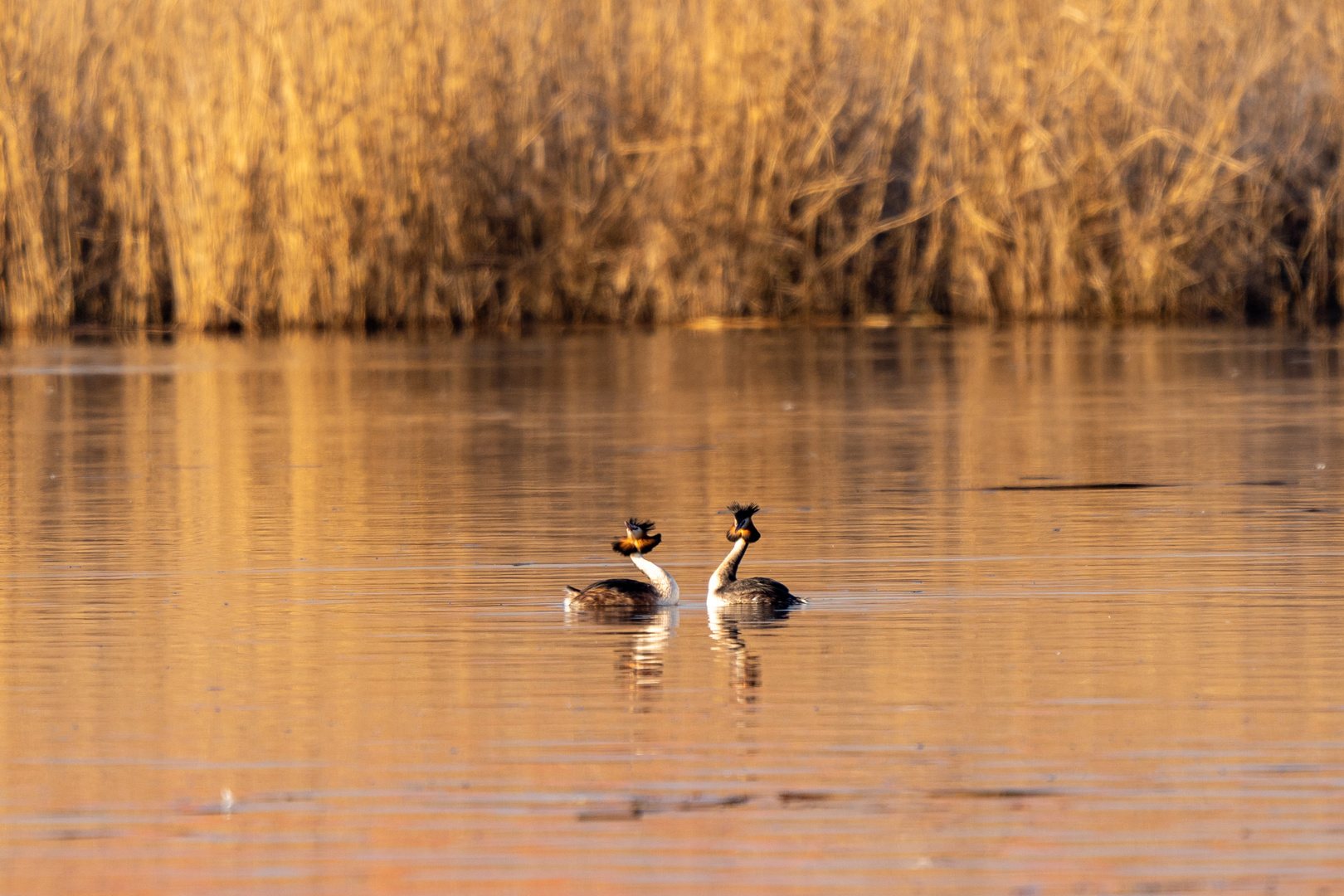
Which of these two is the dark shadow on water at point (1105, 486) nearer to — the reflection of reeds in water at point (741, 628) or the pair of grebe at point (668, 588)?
the pair of grebe at point (668, 588)

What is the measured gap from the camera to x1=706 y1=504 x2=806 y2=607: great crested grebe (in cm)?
822

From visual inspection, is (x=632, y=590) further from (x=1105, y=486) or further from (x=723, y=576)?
(x=1105, y=486)

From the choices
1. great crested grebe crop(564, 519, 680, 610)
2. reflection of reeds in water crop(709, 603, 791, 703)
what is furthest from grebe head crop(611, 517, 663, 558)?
reflection of reeds in water crop(709, 603, 791, 703)

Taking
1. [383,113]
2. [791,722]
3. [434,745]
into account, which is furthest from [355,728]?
[383,113]

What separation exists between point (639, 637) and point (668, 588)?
531 mm

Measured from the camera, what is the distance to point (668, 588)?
8.52 metres

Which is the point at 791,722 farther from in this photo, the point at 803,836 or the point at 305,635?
the point at 305,635

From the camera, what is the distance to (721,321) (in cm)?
2641

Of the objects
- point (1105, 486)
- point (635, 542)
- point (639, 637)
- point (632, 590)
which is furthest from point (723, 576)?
point (1105, 486)

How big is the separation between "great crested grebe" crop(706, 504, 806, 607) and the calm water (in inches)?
5.0

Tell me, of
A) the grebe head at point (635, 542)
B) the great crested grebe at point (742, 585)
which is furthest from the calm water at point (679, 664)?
the grebe head at point (635, 542)

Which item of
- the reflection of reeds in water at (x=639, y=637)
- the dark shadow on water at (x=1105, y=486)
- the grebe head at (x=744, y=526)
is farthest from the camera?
the dark shadow on water at (x=1105, y=486)

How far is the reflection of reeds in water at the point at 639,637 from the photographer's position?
7.17 m

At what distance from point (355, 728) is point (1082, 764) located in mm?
1819
